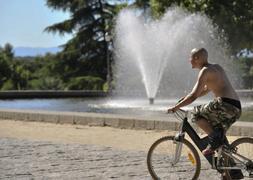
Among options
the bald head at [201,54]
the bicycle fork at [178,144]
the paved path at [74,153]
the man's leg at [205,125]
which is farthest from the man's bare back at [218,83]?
the paved path at [74,153]

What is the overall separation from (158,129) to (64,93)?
22.5 metres

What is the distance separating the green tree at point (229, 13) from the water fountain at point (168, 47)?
0.45 metres

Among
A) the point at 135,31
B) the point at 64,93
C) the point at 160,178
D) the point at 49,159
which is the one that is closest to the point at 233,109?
the point at 160,178

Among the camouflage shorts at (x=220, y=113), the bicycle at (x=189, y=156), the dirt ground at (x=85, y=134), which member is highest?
the camouflage shorts at (x=220, y=113)

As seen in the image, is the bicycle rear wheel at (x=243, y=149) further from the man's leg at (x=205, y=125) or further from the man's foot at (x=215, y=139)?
the man's leg at (x=205, y=125)

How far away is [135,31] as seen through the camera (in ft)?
104

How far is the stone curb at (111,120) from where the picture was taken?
1134 cm

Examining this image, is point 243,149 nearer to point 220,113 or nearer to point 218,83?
point 220,113

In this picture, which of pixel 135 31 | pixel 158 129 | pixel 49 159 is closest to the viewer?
pixel 49 159

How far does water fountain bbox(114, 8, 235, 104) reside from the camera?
29484mm

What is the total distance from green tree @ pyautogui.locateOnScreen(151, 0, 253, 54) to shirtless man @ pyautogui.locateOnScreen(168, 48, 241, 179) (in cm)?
2453

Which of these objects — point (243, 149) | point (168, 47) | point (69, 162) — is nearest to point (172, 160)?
point (243, 149)

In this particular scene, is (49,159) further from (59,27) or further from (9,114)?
(59,27)

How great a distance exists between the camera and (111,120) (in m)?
13.5
